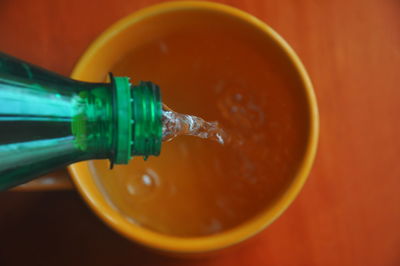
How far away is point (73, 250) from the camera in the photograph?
0.52 meters

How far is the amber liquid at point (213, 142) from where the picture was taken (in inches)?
18.9

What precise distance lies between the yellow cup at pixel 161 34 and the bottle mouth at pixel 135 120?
80 millimetres

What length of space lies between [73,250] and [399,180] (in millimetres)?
375

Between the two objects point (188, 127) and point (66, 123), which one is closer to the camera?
point (66, 123)

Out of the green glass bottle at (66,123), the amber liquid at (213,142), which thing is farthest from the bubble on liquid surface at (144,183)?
the green glass bottle at (66,123)

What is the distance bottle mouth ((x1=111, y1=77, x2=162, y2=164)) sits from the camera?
337mm

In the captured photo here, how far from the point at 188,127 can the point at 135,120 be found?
0.47 ft

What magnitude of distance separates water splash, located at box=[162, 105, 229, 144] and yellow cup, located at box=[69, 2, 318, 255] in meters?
0.08

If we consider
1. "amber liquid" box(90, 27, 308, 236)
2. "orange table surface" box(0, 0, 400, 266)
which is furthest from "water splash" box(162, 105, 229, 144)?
"orange table surface" box(0, 0, 400, 266)

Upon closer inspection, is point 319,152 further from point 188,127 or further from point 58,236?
point 58,236

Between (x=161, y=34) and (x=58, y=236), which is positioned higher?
(x=161, y=34)

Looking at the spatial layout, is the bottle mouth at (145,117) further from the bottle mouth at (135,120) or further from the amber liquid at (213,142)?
the amber liquid at (213,142)

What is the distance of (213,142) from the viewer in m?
0.56

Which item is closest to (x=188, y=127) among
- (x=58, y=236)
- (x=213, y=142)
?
(x=213, y=142)
